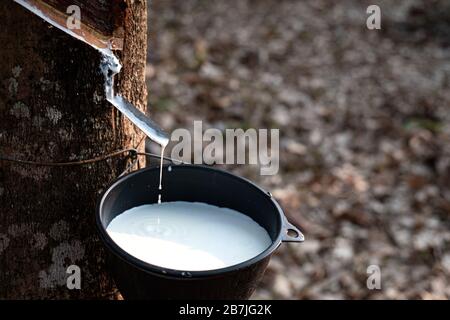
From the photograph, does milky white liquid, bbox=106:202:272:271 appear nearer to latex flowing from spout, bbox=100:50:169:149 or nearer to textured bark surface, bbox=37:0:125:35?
latex flowing from spout, bbox=100:50:169:149

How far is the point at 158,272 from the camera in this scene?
1741mm

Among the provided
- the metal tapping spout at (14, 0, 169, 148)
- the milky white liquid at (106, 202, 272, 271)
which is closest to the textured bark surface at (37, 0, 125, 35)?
the metal tapping spout at (14, 0, 169, 148)

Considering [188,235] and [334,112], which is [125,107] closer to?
[188,235]

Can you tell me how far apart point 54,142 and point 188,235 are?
56 centimetres

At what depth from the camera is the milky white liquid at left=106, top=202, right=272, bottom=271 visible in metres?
1.98

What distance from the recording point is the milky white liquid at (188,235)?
1.98 meters

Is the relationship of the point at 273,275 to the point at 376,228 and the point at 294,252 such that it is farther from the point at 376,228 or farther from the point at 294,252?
the point at 376,228

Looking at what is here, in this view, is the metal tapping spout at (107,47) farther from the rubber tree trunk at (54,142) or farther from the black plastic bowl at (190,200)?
the black plastic bowl at (190,200)

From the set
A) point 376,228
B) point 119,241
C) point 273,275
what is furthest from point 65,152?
point 376,228

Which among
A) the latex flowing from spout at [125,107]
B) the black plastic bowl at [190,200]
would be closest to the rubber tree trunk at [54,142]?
the latex flowing from spout at [125,107]

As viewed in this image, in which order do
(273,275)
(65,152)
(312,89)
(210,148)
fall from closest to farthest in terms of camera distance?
(65,152) → (273,275) → (210,148) → (312,89)

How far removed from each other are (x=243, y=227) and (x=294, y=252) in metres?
1.52

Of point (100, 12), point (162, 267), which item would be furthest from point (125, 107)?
point (162, 267)

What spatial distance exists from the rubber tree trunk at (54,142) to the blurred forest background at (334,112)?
144 cm
